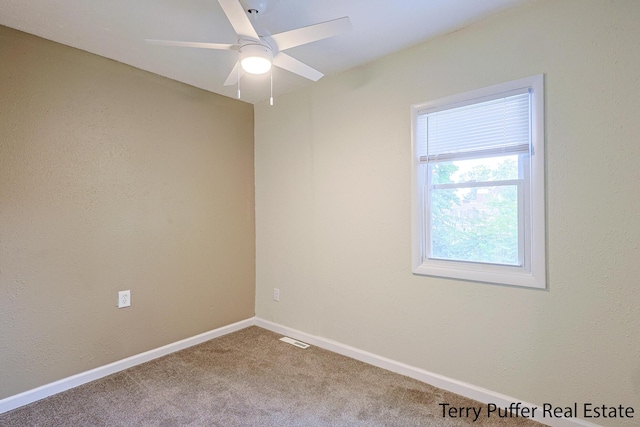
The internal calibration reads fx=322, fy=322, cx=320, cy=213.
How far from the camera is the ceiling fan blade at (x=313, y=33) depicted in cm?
145

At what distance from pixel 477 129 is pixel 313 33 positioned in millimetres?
1202


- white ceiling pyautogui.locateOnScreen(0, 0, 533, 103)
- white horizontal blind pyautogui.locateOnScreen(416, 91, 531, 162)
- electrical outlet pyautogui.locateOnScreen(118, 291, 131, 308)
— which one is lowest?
electrical outlet pyautogui.locateOnScreen(118, 291, 131, 308)

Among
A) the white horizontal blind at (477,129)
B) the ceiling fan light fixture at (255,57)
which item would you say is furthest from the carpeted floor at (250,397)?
the ceiling fan light fixture at (255,57)

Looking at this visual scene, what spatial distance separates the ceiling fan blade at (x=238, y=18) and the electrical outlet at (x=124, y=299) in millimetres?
2091

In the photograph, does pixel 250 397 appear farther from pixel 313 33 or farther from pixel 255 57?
pixel 313 33

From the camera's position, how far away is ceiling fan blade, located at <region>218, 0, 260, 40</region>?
4.43 ft

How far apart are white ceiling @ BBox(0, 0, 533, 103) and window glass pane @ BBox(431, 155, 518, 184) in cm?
86

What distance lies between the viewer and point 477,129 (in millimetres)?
2059

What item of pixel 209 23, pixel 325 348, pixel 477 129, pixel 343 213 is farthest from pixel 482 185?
pixel 209 23

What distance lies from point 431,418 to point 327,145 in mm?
2100

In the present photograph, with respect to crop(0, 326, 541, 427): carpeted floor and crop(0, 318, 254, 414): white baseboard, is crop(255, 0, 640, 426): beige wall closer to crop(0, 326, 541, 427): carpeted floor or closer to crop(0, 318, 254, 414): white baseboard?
crop(0, 326, 541, 427): carpeted floor

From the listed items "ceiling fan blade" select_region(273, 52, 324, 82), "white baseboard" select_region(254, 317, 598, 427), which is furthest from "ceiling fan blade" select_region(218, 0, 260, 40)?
"white baseboard" select_region(254, 317, 598, 427)

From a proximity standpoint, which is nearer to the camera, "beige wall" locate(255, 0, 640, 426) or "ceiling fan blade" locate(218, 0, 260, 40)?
"ceiling fan blade" locate(218, 0, 260, 40)

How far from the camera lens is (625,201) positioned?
1.60m
